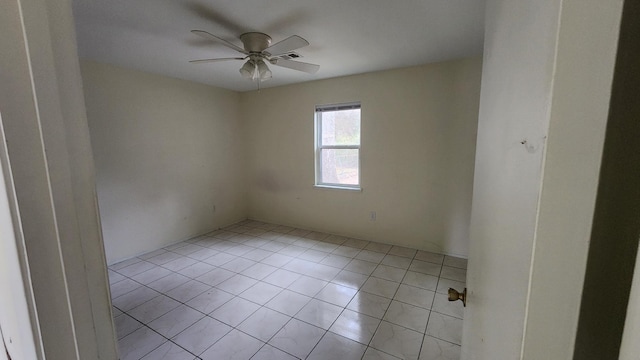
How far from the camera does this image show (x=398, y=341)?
5.79 feet

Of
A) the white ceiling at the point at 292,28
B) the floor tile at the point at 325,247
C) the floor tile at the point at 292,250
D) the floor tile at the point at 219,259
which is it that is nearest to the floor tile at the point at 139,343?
the floor tile at the point at 219,259

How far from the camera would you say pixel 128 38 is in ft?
7.02

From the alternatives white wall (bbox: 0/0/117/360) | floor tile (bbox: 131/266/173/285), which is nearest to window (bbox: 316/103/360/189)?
floor tile (bbox: 131/266/173/285)

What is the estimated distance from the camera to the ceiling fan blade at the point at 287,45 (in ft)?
5.81

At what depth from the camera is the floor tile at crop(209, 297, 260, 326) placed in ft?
6.57

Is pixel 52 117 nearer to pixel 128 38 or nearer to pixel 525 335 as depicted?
pixel 525 335

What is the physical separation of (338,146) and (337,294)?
211 cm

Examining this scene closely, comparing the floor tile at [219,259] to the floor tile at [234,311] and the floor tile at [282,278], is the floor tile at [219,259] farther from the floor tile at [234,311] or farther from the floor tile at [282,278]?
the floor tile at [234,311]

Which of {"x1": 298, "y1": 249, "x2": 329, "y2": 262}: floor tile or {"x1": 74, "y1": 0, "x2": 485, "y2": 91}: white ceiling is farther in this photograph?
{"x1": 298, "y1": 249, "x2": 329, "y2": 262}: floor tile

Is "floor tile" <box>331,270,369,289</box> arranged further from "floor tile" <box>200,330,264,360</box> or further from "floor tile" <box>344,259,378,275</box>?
"floor tile" <box>200,330,264,360</box>

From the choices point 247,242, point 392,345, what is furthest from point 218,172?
point 392,345

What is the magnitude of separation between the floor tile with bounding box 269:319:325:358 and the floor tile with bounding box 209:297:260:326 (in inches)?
14.7

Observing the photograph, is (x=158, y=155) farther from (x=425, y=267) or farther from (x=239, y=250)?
(x=425, y=267)

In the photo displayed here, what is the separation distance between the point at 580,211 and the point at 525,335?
0.19m
